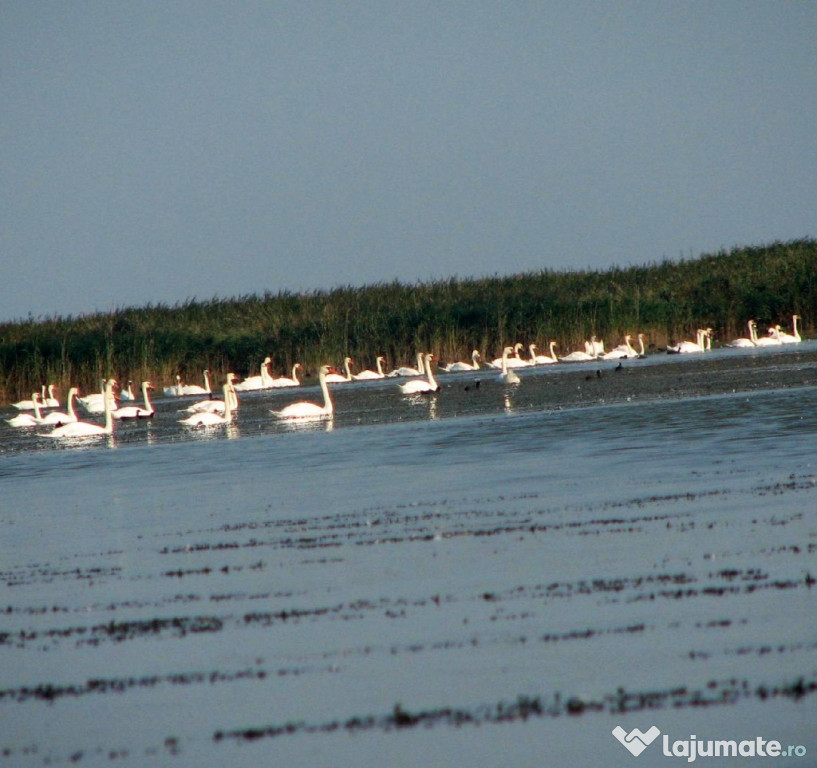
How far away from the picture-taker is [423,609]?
7.95 meters

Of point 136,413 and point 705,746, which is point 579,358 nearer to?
point 136,413

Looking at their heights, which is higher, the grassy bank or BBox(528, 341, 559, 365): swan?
the grassy bank

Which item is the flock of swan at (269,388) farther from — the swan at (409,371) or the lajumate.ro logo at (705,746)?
the lajumate.ro logo at (705,746)

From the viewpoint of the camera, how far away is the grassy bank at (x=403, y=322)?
44.2 metres

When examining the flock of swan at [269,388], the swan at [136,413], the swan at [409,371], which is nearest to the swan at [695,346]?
the flock of swan at [269,388]

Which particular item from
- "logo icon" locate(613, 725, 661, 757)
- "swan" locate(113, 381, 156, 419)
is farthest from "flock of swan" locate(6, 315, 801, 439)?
"logo icon" locate(613, 725, 661, 757)

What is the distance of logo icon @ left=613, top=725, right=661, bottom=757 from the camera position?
214 inches

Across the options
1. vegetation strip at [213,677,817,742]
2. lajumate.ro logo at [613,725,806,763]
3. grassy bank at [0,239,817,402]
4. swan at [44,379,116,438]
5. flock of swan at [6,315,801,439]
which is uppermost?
grassy bank at [0,239,817,402]

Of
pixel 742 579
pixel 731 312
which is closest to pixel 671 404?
pixel 742 579

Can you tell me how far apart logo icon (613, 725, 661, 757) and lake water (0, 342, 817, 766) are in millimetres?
45

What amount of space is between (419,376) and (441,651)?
35.2 meters

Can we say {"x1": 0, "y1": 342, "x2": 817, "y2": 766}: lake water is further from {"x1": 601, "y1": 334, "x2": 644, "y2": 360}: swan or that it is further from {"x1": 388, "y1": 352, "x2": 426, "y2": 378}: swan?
{"x1": 601, "y1": 334, "x2": 644, "y2": 360}: swan

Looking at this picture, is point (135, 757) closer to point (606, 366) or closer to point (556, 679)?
point (556, 679)

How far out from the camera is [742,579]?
316 inches
